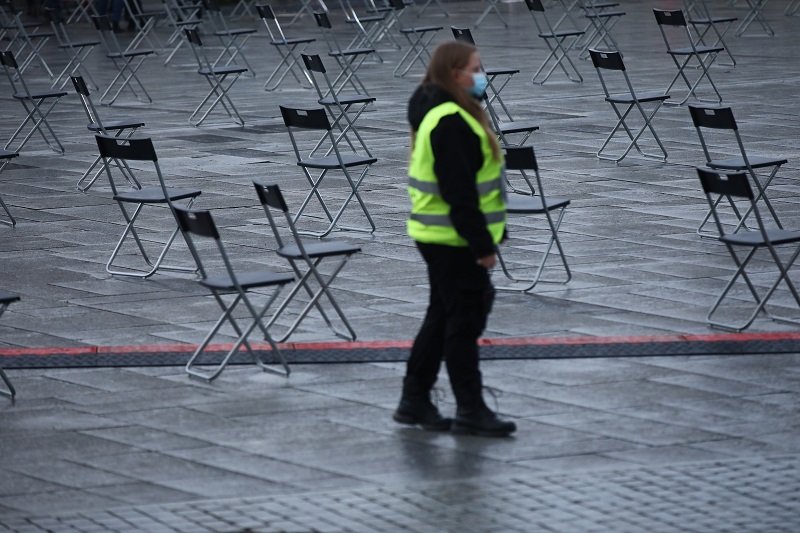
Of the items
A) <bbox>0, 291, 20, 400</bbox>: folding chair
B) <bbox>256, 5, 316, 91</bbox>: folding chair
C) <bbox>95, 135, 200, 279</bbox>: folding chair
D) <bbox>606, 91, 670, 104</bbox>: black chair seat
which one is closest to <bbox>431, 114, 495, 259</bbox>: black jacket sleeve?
<bbox>0, 291, 20, 400</bbox>: folding chair

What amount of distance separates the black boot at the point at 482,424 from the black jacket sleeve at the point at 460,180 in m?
0.70

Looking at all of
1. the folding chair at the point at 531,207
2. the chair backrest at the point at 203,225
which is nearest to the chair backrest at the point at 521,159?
the folding chair at the point at 531,207

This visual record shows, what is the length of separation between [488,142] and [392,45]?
18.0m

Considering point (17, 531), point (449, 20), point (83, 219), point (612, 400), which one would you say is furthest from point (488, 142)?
point (449, 20)

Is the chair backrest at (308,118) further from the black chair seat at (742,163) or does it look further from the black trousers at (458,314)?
the black trousers at (458,314)

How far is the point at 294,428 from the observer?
270 inches

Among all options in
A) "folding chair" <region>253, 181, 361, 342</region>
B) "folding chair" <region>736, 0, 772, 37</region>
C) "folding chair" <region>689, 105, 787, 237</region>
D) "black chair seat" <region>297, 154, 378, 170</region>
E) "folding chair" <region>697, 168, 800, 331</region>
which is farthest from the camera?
"folding chair" <region>736, 0, 772, 37</region>

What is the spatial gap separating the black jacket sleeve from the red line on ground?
1.77m

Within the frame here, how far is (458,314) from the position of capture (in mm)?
6637

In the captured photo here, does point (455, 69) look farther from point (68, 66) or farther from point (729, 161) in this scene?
point (68, 66)

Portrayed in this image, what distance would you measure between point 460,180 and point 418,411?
3.37ft

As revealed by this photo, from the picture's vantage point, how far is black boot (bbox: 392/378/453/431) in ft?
22.3

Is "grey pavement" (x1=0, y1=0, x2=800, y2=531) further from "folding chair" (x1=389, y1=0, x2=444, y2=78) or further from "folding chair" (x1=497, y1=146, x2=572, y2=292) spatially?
"folding chair" (x1=389, y1=0, x2=444, y2=78)

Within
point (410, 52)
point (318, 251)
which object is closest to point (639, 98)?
point (318, 251)
